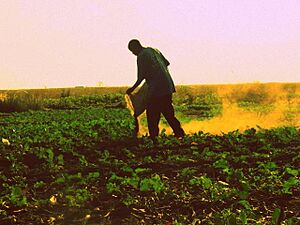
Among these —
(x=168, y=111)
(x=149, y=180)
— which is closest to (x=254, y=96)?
(x=168, y=111)

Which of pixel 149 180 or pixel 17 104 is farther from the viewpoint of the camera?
pixel 17 104

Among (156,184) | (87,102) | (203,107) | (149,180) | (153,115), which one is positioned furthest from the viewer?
(87,102)

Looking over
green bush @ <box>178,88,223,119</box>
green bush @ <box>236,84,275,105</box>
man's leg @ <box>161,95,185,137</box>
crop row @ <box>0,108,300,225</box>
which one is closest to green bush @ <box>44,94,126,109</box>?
green bush @ <box>178,88,223,119</box>

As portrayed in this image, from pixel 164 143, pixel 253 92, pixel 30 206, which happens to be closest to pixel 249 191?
pixel 30 206

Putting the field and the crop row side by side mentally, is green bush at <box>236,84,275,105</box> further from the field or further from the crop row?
the crop row

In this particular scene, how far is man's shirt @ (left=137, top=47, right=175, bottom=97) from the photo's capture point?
10328 millimetres

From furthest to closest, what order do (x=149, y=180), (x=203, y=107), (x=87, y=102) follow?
(x=87, y=102), (x=203, y=107), (x=149, y=180)

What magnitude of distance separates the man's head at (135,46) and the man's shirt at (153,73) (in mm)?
84

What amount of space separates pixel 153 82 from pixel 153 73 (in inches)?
6.5

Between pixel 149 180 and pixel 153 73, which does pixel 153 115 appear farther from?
pixel 149 180

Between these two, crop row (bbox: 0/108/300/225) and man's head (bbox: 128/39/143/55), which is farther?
man's head (bbox: 128/39/143/55)

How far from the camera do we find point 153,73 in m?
10.4

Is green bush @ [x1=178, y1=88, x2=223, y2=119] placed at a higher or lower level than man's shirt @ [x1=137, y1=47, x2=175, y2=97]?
lower

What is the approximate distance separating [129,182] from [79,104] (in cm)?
2379
